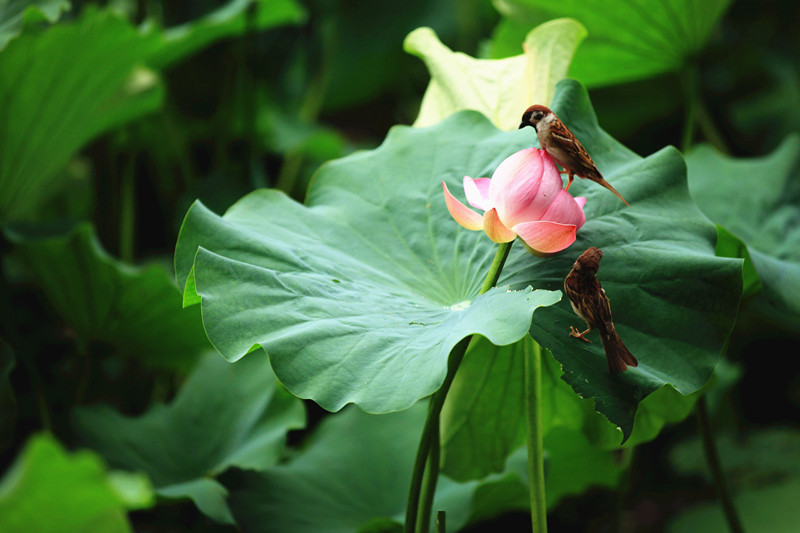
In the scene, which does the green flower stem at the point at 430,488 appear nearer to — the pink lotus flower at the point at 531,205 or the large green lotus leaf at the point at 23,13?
the pink lotus flower at the point at 531,205

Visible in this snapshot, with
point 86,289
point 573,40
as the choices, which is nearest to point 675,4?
point 573,40

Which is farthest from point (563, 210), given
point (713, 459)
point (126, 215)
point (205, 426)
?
point (126, 215)

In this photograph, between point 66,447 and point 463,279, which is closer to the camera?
point 463,279

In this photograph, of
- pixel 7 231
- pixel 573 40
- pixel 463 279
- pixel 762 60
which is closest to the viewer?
pixel 463 279

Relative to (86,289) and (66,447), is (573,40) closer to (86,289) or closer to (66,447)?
(86,289)

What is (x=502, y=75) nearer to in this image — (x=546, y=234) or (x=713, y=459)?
(x=546, y=234)

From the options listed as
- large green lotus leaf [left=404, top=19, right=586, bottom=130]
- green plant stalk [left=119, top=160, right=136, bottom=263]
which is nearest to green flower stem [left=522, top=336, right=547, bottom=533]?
large green lotus leaf [left=404, top=19, right=586, bottom=130]

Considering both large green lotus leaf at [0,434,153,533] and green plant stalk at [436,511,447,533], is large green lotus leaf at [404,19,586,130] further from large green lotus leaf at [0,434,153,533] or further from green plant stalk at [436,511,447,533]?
large green lotus leaf at [0,434,153,533]

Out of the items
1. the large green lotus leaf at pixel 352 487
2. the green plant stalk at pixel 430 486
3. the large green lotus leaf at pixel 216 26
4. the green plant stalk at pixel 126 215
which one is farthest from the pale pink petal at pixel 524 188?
the green plant stalk at pixel 126 215
